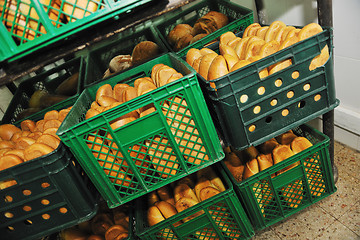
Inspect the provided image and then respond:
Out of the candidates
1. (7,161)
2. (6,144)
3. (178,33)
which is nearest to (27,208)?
(7,161)

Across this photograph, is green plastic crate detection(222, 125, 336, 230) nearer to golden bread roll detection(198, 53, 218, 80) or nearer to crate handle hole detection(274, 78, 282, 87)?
crate handle hole detection(274, 78, 282, 87)

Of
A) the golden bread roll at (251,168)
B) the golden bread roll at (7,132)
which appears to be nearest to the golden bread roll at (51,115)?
the golden bread roll at (7,132)

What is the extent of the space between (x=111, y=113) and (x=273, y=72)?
0.72 m

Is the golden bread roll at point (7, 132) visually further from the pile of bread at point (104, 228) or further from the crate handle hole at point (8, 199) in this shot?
the pile of bread at point (104, 228)

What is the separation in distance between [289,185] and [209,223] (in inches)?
20.4

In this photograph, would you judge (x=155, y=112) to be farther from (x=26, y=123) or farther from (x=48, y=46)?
(x=26, y=123)

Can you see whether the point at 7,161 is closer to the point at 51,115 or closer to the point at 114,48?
the point at 51,115

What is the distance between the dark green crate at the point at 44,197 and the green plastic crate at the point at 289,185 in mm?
801

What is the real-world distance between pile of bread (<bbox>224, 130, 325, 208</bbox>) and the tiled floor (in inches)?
6.0

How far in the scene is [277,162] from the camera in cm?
147

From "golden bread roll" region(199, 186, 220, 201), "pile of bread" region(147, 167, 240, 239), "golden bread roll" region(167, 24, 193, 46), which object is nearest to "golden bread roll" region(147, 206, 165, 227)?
"pile of bread" region(147, 167, 240, 239)

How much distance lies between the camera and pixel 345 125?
6.33 ft

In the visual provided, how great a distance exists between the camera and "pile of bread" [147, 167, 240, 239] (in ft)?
4.69

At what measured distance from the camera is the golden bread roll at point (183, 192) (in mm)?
1498
